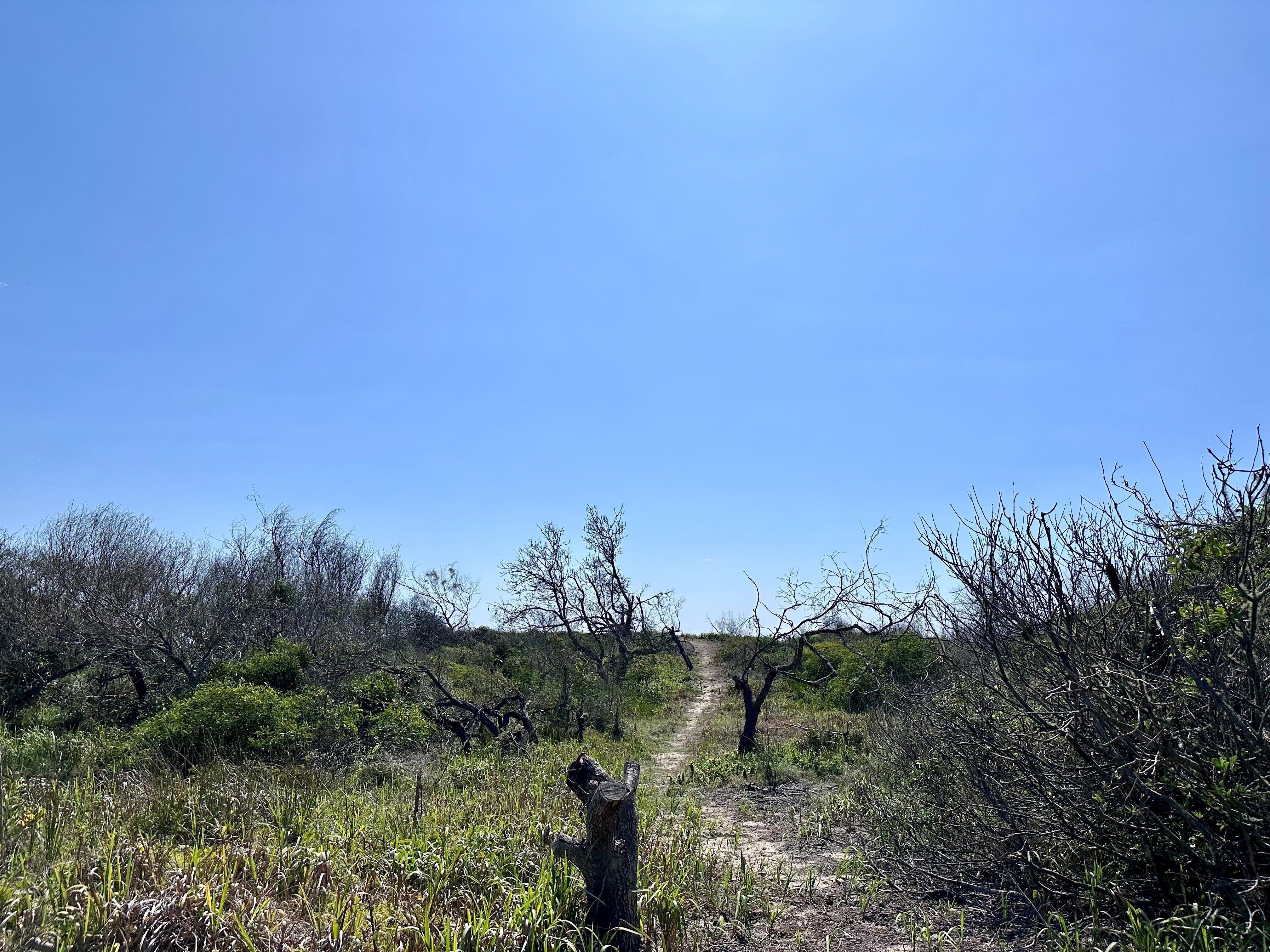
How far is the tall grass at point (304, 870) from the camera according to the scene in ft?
12.0

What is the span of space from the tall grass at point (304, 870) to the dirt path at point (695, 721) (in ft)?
17.2

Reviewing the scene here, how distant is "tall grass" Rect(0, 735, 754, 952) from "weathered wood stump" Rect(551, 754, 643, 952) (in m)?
0.16

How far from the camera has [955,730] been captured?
5715 mm

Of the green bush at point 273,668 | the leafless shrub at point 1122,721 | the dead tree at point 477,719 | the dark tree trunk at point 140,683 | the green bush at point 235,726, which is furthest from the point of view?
the dark tree trunk at point 140,683

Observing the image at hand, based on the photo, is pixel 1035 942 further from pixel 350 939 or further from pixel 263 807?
pixel 263 807

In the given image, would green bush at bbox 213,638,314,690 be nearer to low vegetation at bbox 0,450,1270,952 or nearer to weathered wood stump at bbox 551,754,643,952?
low vegetation at bbox 0,450,1270,952

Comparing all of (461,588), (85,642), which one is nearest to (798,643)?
(85,642)

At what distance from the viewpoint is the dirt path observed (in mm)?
12836

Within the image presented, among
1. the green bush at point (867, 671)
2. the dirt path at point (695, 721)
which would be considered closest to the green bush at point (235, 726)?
the dirt path at point (695, 721)

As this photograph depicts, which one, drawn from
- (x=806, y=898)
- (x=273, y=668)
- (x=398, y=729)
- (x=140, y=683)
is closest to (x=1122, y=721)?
(x=806, y=898)

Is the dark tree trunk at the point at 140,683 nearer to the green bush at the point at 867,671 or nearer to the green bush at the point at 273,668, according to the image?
the green bush at the point at 273,668

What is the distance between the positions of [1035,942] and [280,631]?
16.7 m

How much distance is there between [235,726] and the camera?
940 centimetres

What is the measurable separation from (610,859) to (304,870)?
2.09 m
